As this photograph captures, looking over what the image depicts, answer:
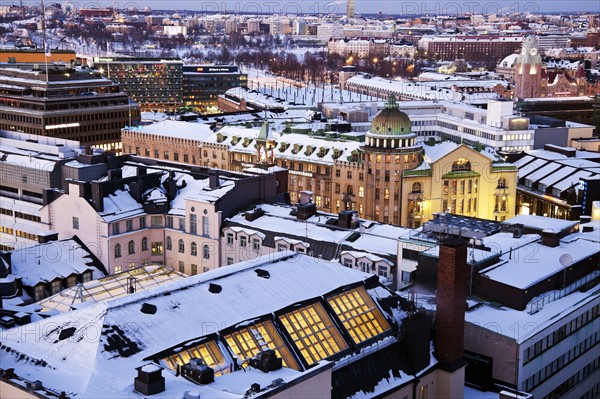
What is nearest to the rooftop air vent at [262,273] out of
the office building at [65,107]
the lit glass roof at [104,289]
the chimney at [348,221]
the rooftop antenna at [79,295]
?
the lit glass roof at [104,289]

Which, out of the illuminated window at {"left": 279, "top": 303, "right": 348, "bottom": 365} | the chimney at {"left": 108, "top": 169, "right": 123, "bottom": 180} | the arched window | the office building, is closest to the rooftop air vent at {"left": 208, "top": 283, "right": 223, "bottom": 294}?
the illuminated window at {"left": 279, "top": 303, "right": 348, "bottom": 365}

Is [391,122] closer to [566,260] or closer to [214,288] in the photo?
[566,260]

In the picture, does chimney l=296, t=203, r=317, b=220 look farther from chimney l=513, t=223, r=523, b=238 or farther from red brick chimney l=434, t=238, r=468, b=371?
red brick chimney l=434, t=238, r=468, b=371

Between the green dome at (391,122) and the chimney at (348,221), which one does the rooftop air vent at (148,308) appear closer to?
the chimney at (348,221)

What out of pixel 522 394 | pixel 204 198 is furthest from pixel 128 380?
pixel 204 198

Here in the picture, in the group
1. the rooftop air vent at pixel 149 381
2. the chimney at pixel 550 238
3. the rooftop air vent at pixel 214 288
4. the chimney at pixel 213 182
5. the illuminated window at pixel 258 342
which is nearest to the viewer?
the rooftop air vent at pixel 149 381

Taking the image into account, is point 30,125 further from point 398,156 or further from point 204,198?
point 204,198

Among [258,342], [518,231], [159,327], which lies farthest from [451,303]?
[518,231]
